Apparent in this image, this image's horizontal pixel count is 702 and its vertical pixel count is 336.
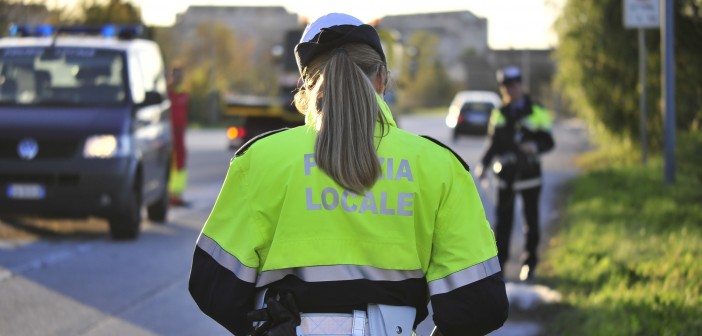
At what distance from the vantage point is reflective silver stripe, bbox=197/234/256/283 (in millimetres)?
3197

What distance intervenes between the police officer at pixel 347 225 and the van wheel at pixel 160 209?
10.4 metres

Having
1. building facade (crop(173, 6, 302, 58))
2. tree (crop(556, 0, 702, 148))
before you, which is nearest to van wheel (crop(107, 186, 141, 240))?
tree (crop(556, 0, 702, 148))

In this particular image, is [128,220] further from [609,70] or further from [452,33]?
[452,33]

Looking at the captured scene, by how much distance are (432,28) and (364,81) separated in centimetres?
8900

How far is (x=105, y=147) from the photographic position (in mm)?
11461

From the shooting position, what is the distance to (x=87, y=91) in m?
12.1

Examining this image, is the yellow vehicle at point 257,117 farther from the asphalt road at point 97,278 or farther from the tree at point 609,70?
the asphalt road at point 97,278

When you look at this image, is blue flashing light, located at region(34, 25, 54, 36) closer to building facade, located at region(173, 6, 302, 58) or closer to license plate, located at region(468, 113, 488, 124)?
license plate, located at region(468, 113, 488, 124)

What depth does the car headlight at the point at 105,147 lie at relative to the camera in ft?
37.4

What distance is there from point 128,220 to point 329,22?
8.62 metres

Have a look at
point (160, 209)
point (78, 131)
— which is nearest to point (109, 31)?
point (160, 209)

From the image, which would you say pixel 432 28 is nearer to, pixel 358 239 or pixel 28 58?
pixel 28 58

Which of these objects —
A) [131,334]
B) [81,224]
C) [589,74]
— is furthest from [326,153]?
[589,74]

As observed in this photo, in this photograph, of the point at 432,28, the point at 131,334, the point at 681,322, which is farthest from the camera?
the point at 432,28
